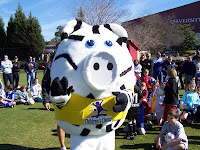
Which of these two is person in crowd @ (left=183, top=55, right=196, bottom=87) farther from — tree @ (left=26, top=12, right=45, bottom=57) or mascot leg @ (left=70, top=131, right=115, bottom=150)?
tree @ (left=26, top=12, right=45, bottom=57)

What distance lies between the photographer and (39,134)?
211 inches

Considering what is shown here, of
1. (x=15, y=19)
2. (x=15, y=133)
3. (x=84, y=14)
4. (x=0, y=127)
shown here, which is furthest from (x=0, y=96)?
(x=15, y=19)

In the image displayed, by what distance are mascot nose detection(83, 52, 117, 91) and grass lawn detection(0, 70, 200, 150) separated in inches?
87.1

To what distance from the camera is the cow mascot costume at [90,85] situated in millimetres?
2807

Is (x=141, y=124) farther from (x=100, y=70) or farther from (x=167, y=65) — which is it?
(x=167, y=65)

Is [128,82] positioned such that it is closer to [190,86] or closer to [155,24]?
[190,86]

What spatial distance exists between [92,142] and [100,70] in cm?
102

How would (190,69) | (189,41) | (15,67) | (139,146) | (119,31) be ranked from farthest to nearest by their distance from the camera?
(189,41) → (15,67) → (190,69) → (139,146) → (119,31)

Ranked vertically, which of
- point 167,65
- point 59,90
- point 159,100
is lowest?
point 159,100

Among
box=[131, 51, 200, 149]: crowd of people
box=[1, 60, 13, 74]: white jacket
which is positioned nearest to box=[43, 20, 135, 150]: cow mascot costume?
box=[131, 51, 200, 149]: crowd of people

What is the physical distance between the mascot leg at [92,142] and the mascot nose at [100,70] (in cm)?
76

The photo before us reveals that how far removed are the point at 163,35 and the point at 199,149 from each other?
3268cm

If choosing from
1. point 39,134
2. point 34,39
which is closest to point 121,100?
point 39,134

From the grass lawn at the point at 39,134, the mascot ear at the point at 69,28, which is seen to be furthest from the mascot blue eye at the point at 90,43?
the grass lawn at the point at 39,134
